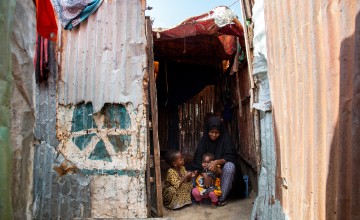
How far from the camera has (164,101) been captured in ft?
29.7

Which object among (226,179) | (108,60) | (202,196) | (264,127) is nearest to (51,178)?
(108,60)

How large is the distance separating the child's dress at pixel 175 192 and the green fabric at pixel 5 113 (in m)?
3.65

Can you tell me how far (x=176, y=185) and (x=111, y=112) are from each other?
5.86ft

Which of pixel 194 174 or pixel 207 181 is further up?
pixel 194 174

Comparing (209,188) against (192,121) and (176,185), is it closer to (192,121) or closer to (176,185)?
(176,185)

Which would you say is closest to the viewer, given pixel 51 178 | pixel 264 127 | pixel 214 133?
pixel 264 127

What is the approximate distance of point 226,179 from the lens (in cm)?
490

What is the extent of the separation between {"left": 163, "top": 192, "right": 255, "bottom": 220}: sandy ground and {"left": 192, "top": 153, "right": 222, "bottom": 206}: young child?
16 cm

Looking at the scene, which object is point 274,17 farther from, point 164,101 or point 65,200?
point 164,101

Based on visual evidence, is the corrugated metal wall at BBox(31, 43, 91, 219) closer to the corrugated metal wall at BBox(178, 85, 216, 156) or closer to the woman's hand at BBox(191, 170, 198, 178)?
the woman's hand at BBox(191, 170, 198, 178)

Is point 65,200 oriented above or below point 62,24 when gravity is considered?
below

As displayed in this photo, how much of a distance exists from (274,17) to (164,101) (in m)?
6.62

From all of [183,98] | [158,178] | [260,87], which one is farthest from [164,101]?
[260,87]

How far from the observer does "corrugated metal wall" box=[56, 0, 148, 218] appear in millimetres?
3773
